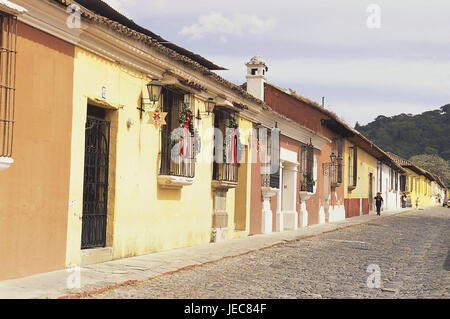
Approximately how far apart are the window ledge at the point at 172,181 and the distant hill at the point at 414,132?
6540 cm

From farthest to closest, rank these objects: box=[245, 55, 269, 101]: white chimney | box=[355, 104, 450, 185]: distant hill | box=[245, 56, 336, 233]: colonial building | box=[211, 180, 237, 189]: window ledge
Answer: box=[355, 104, 450, 185]: distant hill, box=[245, 55, 269, 101]: white chimney, box=[245, 56, 336, 233]: colonial building, box=[211, 180, 237, 189]: window ledge

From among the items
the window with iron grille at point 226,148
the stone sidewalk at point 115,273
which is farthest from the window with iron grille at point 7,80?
the window with iron grille at point 226,148

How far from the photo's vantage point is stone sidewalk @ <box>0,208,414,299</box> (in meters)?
6.30

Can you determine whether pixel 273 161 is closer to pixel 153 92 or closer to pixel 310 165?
pixel 310 165

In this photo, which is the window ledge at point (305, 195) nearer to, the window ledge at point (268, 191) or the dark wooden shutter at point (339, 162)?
the window ledge at point (268, 191)

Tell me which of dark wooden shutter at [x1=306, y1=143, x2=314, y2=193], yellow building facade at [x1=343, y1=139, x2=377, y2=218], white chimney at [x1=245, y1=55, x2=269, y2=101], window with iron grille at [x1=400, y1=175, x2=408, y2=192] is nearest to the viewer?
white chimney at [x1=245, y1=55, x2=269, y2=101]

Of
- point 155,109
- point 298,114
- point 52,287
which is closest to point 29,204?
point 52,287

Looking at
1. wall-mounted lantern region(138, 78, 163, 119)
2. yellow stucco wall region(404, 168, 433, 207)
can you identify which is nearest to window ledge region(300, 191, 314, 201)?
wall-mounted lantern region(138, 78, 163, 119)

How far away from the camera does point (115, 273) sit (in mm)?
7898

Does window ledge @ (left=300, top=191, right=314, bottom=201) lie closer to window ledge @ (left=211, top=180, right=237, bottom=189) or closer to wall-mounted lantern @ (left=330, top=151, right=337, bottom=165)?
wall-mounted lantern @ (left=330, top=151, right=337, bottom=165)

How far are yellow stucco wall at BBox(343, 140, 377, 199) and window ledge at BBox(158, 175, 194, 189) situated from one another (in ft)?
60.0

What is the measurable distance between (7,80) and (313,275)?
16.5ft

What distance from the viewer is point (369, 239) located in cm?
1541
